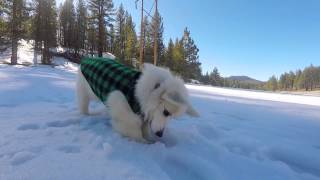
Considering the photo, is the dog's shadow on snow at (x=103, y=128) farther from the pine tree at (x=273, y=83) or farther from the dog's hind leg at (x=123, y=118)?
the pine tree at (x=273, y=83)

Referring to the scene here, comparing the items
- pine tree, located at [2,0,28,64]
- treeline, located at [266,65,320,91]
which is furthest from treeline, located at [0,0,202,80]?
treeline, located at [266,65,320,91]

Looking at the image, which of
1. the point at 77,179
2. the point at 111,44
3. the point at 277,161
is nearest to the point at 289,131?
the point at 277,161

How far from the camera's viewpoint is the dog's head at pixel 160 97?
104 inches

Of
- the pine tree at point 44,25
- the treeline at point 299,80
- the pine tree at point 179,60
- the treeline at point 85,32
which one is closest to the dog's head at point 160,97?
the treeline at point 85,32

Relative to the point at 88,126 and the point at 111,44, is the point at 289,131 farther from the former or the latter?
the point at 111,44

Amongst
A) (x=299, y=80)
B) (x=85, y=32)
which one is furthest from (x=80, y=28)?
(x=299, y=80)

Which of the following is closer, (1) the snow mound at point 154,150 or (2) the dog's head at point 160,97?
(1) the snow mound at point 154,150

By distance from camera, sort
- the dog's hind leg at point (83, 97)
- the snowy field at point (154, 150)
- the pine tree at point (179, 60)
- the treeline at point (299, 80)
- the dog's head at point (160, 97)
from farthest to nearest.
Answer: the treeline at point (299, 80) < the pine tree at point (179, 60) < the dog's hind leg at point (83, 97) < the dog's head at point (160, 97) < the snowy field at point (154, 150)

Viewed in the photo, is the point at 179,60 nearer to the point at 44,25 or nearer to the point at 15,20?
the point at 44,25

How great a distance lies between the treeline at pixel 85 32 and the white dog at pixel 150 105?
21.3 m

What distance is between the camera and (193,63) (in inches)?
1987

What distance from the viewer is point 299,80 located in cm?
11894

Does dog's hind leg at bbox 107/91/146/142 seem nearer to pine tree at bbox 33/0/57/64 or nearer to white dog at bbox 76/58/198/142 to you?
white dog at bbox 76/58/198/142

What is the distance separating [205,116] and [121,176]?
271 cm
